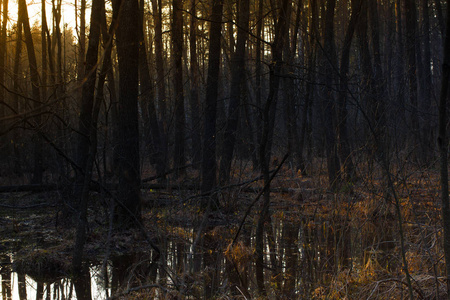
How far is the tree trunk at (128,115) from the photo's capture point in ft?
26.9

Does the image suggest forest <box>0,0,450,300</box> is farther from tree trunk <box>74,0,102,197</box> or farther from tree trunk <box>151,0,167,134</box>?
tree trunk <box>151,0,167,134</box>

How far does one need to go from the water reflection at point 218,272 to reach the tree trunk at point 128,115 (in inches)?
Result: 53.0

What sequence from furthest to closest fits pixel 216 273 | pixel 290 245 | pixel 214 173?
1. pixel 214 173
2. pixel 290 245
3. pixel 216 273

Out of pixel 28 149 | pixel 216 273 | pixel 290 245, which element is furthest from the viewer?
pixel 28 149

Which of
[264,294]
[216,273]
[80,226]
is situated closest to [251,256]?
[216,273]

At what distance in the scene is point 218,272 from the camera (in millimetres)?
5527

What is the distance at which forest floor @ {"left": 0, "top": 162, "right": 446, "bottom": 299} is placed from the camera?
4.47 m

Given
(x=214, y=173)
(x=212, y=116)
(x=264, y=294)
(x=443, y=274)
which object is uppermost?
(x=212, y=116)

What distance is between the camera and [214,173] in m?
9.77

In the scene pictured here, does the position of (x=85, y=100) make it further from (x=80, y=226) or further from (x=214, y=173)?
(x=214, y=173)

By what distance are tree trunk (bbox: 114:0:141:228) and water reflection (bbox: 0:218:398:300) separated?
135cm

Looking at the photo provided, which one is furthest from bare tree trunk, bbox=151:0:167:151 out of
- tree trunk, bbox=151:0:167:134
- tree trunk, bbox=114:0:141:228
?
tree trunk, bbox=114:0:141:228

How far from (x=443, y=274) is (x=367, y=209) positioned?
295cm

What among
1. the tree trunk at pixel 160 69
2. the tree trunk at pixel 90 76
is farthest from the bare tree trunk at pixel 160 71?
the tree trunk at pixel 90 76
